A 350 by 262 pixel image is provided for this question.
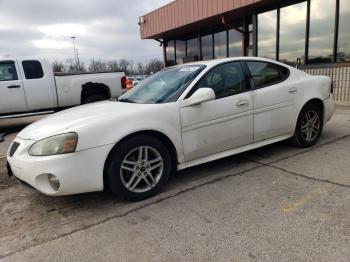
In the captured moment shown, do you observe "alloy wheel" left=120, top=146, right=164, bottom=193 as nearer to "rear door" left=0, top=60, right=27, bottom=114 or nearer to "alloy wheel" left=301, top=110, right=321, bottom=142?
"alloy wheel" left=301, top=110, right=321, bottom=142

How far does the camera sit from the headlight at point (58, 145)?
9.93 ft

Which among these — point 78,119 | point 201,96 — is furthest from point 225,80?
point 78,119

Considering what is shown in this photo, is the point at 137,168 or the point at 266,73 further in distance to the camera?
the point at 266,73

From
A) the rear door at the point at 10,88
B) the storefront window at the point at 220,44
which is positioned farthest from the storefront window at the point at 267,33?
the rear door at the point at 10,88

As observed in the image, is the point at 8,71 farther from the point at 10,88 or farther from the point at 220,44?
the point at 220,44

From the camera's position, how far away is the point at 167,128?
351 cm

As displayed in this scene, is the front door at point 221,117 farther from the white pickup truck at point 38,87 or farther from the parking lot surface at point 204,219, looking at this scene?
the white pickup truck at point 38,87

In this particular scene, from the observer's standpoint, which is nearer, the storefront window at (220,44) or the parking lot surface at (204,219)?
the parking lot surface at (204,219)

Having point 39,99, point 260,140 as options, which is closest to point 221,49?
point 39,99

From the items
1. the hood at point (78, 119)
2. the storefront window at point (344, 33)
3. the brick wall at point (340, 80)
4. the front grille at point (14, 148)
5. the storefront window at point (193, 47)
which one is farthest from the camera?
the storefront window at point (193, 47)

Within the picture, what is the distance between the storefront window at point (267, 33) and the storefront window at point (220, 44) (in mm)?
2457

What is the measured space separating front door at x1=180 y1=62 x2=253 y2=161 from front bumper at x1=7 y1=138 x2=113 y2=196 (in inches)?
39.6

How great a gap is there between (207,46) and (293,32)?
17.0 ft

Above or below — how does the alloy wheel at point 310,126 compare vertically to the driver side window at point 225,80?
below
